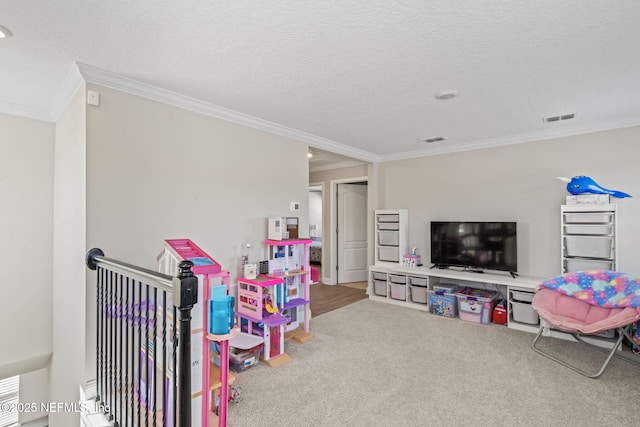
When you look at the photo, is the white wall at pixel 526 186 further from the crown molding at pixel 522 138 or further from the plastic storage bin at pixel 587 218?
the plastic storage bin at pixel 587 218

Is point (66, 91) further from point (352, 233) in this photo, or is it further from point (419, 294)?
point (352, 233)

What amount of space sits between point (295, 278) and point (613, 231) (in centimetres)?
356

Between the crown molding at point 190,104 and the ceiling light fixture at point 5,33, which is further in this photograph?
the crown molding at point 190,104

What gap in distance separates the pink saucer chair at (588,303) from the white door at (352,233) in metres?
3.54

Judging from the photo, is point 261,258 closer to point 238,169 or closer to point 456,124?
point 238,169

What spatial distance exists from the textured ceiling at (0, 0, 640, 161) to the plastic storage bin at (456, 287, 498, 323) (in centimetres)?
229

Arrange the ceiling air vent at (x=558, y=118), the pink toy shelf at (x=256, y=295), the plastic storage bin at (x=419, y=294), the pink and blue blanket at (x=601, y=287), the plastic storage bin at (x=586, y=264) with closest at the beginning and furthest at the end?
the pink and blue blanket at (x=601, y=287)
the pink toy shelf at (x=256, y=295)
the ceiling air vent at (x=558, y=118)
the plastic storage bin at (x=586, y=264)
the plastic storage bin at (x=419, y=294)

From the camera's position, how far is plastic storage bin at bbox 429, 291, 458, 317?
14.0ft

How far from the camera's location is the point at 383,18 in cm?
172

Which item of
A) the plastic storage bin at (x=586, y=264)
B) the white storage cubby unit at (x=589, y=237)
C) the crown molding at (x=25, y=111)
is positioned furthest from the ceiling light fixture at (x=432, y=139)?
the crown molding at (x=25, y=111)

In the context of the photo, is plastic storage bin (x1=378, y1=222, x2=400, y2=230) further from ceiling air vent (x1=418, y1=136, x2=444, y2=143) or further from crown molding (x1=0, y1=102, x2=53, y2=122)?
crown molding (x1=0, y1=102, x2=53, y2=122)

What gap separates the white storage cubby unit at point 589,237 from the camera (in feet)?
11.2

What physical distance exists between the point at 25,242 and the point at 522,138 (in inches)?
237

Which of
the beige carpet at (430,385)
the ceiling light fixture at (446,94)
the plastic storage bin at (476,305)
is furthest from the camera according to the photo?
the plastic storage bin at (476,305)
